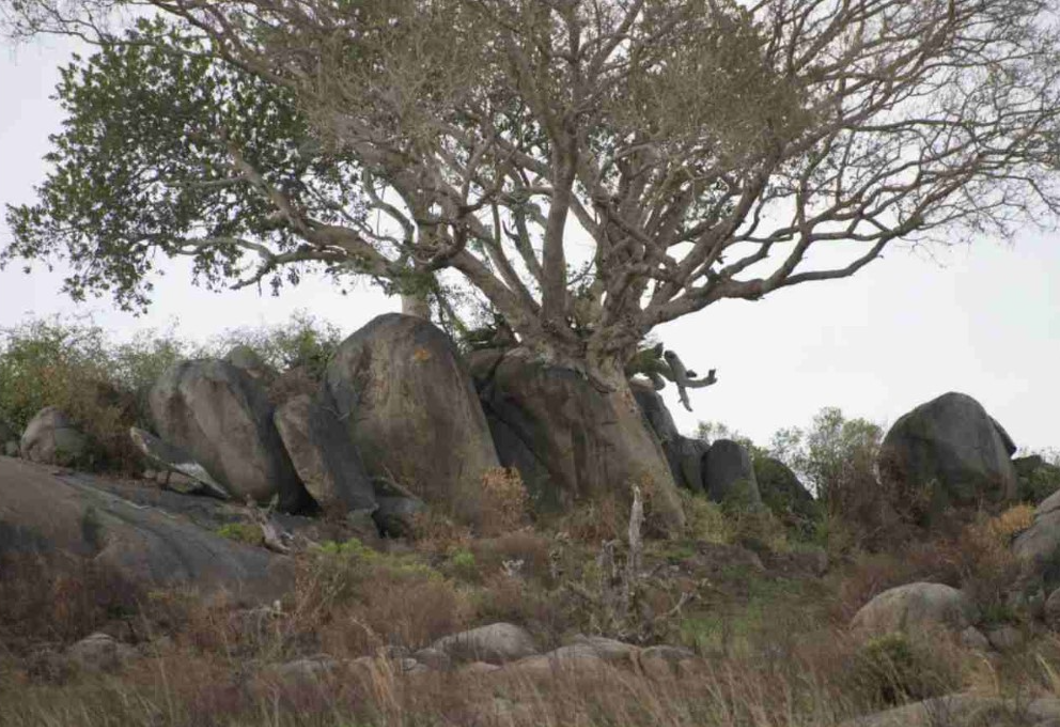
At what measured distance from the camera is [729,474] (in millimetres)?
28859

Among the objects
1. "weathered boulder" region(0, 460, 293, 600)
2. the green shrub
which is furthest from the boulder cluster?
the green shrub

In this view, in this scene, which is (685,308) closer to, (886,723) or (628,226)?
(628,226)

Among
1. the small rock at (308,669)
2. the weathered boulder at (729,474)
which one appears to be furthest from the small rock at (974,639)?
the weathered boulder at (729,474)

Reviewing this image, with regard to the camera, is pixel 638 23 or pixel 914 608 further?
pixel 638 23

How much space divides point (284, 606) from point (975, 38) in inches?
719

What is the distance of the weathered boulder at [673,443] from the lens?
96.1ft

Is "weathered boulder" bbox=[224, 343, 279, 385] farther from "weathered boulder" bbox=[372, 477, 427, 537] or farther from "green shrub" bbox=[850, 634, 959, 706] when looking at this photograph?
"green shrub" bbox=[850, 634, 959, 706]

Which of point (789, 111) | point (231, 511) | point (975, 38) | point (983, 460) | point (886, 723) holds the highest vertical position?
point (975, 38)

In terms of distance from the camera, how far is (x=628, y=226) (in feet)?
77.8

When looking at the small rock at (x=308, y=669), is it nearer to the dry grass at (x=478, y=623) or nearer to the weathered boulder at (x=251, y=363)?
the dry grass at (x=478, y=623)

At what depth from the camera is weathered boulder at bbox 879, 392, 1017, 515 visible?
28047 mm

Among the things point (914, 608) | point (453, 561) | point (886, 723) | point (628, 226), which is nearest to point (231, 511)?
point (453, 561)

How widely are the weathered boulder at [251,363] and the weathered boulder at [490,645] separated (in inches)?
472

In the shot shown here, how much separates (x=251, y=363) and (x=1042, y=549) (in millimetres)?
14051
